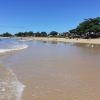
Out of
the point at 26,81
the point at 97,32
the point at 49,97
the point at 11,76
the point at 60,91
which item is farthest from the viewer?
the point at 97,32

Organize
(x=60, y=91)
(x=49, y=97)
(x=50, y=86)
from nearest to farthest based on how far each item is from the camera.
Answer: (x=49, y=97) < (x=60, y=91) < (x=50, y=86)

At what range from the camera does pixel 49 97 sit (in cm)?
681

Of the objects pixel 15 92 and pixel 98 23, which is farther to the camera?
A: pixel 98 23

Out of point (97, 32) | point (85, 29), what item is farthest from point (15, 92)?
point (85, 29)

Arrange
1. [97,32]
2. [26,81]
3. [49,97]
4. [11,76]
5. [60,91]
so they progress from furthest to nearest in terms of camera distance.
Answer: [97,32] → [11,76] → [26,81] → [60,91] → [49,97]

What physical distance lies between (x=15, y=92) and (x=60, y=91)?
4.21 ft

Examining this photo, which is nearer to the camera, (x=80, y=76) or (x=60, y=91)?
(x=60, y=91)

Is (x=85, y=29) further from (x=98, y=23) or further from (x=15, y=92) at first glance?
(x=15, y=92)

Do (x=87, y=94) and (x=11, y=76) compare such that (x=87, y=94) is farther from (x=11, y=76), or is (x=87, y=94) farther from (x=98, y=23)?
(x=98, y=23)

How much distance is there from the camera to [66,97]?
685cm

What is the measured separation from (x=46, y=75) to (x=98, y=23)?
9320 centimetres

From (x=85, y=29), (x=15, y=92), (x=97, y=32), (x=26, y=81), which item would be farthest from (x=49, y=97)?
(x=85, y=29)

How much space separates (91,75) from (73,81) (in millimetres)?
1487

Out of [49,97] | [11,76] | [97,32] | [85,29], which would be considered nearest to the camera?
[49,97]
